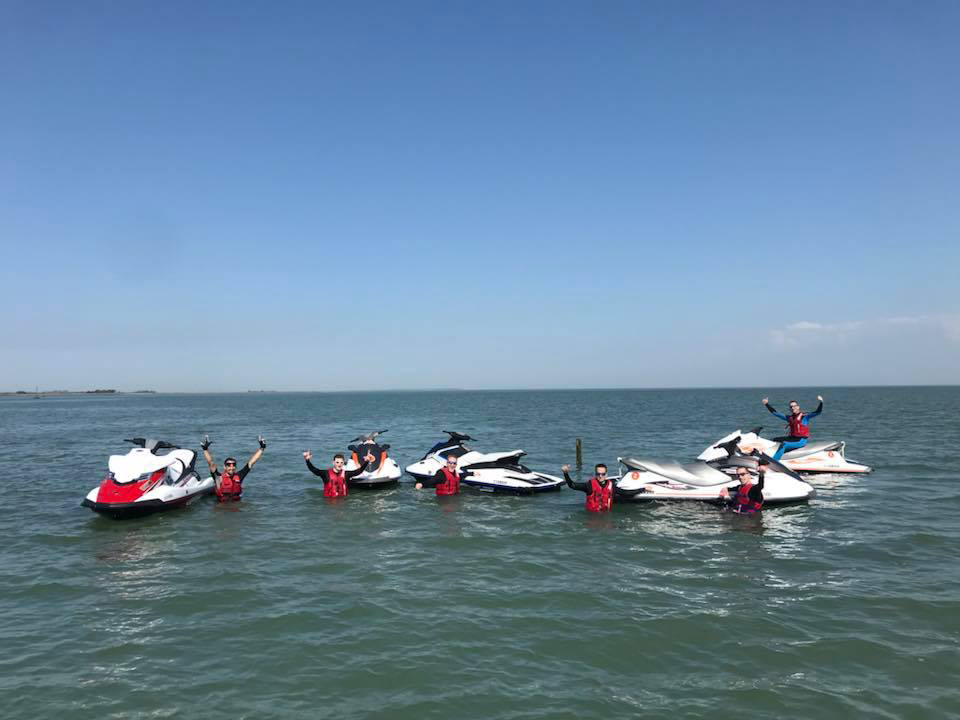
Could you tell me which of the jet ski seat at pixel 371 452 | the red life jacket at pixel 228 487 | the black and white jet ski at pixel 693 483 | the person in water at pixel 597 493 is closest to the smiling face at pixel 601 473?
the person in water at pixel 597 493

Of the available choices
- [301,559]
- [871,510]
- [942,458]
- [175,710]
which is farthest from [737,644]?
[942,458]

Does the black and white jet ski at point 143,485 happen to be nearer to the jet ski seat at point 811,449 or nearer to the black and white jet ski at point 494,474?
the black and white jet ski at point 494,474

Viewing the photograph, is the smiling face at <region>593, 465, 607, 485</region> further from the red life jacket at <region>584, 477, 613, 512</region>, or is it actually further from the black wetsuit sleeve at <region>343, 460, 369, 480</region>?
the black wetsuit sleeve at <region>343, 460, 369, 480</region>

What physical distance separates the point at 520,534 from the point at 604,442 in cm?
2655

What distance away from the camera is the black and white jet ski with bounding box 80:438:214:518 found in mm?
16906

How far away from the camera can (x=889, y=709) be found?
736 cm

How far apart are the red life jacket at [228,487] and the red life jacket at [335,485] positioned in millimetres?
2960

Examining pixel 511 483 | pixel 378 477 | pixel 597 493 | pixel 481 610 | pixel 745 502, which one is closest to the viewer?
pixel 481 610

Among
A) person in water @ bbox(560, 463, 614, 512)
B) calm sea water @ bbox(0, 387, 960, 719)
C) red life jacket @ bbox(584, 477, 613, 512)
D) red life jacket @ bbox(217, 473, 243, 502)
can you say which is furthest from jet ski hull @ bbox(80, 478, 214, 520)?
red life jacket @ bbox(584, 477, 613, 512)

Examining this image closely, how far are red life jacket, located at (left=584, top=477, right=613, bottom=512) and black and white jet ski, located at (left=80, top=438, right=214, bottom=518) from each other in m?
13.4

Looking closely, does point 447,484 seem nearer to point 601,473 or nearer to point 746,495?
point 601,473

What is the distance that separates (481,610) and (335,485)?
11221 mm

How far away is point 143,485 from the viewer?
1758 cm

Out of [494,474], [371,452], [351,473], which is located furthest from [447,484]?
→ [371,452]
